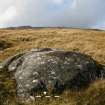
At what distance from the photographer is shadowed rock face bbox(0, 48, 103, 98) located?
1422 centimetres

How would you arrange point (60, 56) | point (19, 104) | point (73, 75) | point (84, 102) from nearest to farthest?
point (84, 102), point (19, 104), point (73, 75), point (60, 56)

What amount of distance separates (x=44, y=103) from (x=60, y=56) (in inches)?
129

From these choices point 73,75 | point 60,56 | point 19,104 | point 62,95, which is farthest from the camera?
point 60,56

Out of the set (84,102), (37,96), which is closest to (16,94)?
(37,96)

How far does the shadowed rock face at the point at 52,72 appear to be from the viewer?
1422cm

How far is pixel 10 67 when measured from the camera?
16.6 meters

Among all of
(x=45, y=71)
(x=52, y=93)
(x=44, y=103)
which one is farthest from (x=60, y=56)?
(x=44, y=103)

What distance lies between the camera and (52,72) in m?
14.8

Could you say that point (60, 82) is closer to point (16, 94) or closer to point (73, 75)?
point (73, 75)

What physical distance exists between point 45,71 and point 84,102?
3483mm

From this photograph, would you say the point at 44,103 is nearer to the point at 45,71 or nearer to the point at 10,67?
the point at 45,71

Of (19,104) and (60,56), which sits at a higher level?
(60,56)

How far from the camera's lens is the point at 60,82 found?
46.7 ft

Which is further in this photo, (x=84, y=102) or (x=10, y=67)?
(x=10, y=67)
